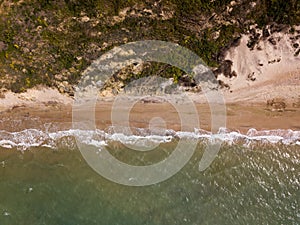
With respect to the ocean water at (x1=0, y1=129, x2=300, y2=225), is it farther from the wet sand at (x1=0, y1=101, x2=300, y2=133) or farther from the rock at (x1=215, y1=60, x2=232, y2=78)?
the rock at (x1=215, y1=60, x2=232, y2=78)

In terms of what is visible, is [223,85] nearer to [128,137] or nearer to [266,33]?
[266,33]

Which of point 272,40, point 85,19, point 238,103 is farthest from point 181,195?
point 85,19

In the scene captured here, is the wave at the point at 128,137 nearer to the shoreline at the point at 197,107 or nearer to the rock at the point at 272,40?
the shoreline at the point at 197,107

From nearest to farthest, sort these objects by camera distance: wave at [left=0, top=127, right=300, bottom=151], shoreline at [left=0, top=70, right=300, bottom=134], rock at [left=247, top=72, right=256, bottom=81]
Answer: rock at [left=247, top=72, right=256, bottom=81]
shoreline at [left=0, top=70, right=300, bottom=134]
wave at [left=0, top=127, right=300, bottom=151]

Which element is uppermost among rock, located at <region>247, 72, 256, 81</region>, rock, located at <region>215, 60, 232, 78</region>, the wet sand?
rock, located at <region>215, 60, 232, 78</region>

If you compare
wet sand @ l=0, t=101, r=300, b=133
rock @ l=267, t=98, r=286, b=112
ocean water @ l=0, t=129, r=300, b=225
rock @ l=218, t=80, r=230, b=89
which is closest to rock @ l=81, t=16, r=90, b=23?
wet sand @ l=0, t=101, r=300, b=133

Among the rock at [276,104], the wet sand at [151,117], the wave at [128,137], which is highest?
the rock at [276,104]

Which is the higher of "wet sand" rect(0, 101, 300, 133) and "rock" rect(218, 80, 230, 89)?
"rock" rect(218, 80, 230, 89)

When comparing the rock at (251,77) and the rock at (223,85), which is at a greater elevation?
the rock at (251,77)

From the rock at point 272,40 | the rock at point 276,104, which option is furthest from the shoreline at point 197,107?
the rock at point 272,40
